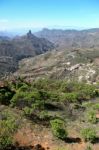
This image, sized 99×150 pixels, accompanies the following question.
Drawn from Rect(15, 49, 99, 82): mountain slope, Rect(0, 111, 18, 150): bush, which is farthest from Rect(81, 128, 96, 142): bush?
Rect(15, 49, 99, 82): mountain slope

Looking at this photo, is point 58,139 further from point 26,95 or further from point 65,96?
point 65,96

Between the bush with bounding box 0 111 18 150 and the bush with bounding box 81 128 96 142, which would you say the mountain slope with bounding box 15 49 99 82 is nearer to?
the bush with bounding box 81 128 96 142

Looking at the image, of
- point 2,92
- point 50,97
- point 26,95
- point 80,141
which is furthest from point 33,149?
point 50,97

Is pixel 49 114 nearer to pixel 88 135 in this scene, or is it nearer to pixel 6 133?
pixel 88 135

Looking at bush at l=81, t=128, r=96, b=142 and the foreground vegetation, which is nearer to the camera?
the foreground vegetation

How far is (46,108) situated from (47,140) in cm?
1024

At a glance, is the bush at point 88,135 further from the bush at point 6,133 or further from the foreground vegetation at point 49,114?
the bush at point 6,133

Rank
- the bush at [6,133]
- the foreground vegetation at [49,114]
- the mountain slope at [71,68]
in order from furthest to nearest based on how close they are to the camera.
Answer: the mountain slope at [71,68], the foreground vegetation at [49,114], the bush at [6,133]

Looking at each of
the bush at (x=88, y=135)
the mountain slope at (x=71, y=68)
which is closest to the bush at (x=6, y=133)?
the bush at (x=88, y=135)

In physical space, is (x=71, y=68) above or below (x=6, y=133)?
below

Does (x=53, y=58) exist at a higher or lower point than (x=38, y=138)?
lower

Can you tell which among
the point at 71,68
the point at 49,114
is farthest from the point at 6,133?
the point at 71,68

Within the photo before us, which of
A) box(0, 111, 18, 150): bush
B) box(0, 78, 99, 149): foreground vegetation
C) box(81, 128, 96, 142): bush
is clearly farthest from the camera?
box(81, 128, 96, 142): bush

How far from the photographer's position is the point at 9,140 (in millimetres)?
21344
